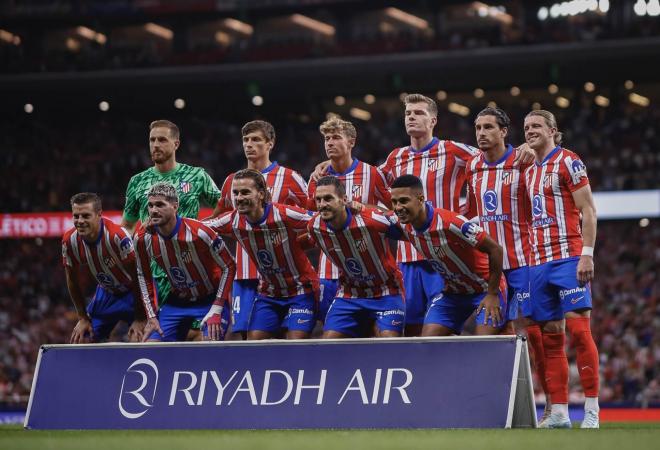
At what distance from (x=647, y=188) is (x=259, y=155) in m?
15.3

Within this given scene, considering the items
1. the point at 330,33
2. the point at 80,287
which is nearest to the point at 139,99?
the point at 330,33

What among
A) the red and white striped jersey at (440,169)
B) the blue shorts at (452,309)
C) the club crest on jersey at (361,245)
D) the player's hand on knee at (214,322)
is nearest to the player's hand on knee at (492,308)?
the blue shorts at (452,309)

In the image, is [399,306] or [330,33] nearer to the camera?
[399,306]

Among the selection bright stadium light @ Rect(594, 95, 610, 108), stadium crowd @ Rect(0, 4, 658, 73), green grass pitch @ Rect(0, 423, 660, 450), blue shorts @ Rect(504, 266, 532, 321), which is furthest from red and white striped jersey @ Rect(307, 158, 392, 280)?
bright stadium light @ Rect(594, 95, 610, 108)

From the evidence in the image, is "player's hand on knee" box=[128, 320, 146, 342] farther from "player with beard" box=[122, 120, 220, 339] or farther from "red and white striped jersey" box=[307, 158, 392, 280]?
"red and white striped jersey" box=[307, 158, 392, 280]

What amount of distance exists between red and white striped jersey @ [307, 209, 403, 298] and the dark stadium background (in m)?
13.8

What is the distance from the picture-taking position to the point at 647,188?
2203 cm

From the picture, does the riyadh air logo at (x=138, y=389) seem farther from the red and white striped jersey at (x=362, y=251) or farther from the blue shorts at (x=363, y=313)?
the red and white striped jersey at (x=362, y=251)

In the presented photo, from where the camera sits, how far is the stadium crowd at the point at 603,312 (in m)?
18.1

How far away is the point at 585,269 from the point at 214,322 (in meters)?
2.71

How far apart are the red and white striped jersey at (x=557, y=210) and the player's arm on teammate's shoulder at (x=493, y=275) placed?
1.51 ft

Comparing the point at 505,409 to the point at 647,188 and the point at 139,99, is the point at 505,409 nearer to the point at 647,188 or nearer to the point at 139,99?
the point at 647,188

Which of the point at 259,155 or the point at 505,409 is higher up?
the point at 259,155

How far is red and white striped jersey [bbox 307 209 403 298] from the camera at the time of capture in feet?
25.1
